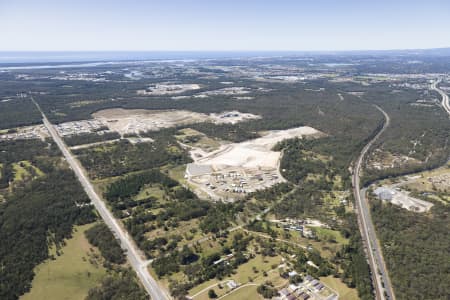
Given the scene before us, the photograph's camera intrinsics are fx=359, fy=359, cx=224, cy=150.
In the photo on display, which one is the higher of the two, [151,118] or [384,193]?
[151,118]

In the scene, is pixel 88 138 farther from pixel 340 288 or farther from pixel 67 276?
pixel 340 288

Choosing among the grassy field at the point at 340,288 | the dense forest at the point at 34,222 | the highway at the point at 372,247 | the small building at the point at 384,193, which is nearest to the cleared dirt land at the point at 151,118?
the dense forest at the point at 34,222

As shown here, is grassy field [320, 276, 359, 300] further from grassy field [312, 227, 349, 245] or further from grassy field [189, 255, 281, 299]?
grassy field [312, 227, 349, 245]

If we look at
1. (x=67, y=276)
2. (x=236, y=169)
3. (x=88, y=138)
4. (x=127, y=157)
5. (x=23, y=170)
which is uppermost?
(x=88, y=138)

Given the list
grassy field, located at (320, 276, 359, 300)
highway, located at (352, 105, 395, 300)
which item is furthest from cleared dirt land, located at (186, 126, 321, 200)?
grassy field, located at (320, 276, 359, 300)

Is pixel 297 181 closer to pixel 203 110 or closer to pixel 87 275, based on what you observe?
pixel 87 275

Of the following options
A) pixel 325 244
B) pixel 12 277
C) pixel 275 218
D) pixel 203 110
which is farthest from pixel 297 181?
pixel 203 110

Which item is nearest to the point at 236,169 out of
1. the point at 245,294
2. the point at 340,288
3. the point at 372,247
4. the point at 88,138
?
the point at 372,247
